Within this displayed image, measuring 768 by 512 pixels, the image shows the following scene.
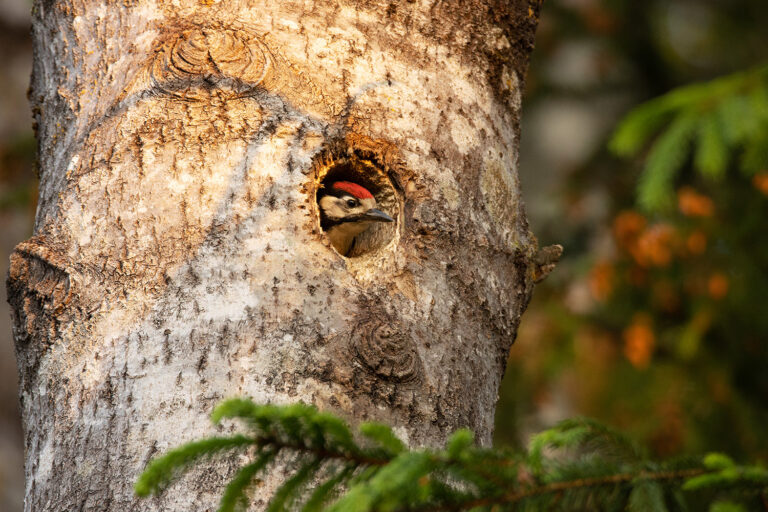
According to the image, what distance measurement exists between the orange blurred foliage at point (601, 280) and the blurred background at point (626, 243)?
0.04 feet

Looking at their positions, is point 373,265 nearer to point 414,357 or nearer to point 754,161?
point 414,357

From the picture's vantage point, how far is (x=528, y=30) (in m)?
3.03

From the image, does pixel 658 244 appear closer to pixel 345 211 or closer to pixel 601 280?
pixel 601 280

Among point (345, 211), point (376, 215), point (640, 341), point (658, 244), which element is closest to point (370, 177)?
point (376, 215)

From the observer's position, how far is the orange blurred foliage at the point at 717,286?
6.24m

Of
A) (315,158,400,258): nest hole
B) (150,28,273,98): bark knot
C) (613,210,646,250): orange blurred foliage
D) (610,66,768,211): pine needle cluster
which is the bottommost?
(613,210,646,250): orange blurred foliage

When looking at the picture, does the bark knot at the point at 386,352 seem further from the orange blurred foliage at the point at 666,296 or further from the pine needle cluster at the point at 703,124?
the orange blurred foliage at the point at 666,296

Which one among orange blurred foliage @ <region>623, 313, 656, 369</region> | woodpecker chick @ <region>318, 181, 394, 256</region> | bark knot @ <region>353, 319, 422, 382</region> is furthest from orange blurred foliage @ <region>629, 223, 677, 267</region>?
bark knot @ <region>353, 319, 422, 382</region>

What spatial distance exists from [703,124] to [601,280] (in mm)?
3085

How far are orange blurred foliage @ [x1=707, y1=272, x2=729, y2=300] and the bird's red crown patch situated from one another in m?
3.68

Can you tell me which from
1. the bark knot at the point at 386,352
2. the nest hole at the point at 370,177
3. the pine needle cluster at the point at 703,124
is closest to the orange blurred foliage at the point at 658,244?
the pine needle cluster at the point at 703,124

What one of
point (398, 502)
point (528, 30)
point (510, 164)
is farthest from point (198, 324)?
point (528, 30)

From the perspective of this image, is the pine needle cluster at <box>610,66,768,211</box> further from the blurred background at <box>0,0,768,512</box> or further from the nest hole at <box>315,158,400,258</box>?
the nest hole at <box>315,158,400,258</box>

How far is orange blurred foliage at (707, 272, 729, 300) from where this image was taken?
6.24 m
